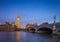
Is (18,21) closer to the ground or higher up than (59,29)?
higher up

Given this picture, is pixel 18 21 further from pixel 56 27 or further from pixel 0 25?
pixel 56 27

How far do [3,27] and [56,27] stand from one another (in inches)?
3439

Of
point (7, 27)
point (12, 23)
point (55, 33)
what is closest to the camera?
point (55, 33)

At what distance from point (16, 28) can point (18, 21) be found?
8.79 m

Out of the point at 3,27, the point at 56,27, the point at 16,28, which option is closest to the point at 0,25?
the point at 3,27

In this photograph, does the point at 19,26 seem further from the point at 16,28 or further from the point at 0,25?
the point at 0,25

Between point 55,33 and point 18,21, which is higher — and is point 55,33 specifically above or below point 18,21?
below

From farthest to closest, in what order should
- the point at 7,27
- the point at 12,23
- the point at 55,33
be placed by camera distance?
the point at 12,23 < the point at 7,27 < the point at 55,33

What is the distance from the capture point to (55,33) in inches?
Answer: 1784

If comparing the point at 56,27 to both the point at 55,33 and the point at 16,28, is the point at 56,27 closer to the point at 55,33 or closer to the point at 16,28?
the point at 55,33

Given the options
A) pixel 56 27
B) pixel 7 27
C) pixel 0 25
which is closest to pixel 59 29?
pixel 56 27

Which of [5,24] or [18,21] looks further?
[18,21]

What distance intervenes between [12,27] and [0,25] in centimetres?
1221

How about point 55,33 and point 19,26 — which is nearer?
point 55,33
